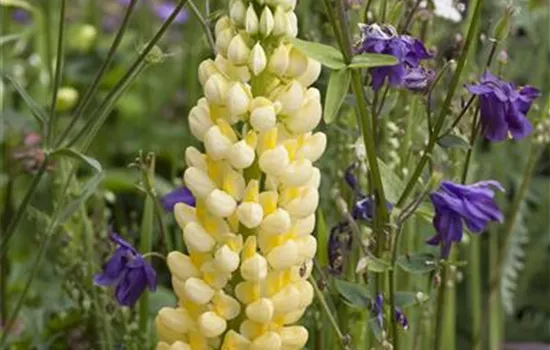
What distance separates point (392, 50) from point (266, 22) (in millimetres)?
146

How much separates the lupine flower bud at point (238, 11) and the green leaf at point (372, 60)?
0.29ft

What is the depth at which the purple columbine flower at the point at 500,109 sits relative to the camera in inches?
39.9

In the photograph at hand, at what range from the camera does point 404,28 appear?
1132mm

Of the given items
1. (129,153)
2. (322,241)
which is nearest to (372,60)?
(322,241)

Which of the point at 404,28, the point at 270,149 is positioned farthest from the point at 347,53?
the point at 404,28

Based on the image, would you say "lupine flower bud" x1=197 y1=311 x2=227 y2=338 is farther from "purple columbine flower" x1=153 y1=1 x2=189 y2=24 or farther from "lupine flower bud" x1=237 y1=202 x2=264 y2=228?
"purple columbine flower" x1=153 y1=1 x2=189 y2=24

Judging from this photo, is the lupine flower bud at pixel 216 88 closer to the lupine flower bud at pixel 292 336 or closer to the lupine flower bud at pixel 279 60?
the lupine flower bud at pixel 279 60

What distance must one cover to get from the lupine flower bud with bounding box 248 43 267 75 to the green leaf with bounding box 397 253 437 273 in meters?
0.23

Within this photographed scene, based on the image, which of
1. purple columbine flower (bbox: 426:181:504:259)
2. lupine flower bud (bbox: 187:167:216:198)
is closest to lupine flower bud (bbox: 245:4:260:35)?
lupine flower bud (bbox: 187:167:216:198)

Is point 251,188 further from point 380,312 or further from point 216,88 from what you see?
point 380,312

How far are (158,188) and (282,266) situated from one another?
2.72 ft

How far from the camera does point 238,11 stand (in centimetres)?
89

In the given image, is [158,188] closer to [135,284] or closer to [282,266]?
[135,284]

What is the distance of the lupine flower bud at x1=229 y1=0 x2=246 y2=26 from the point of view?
89 centimetres
